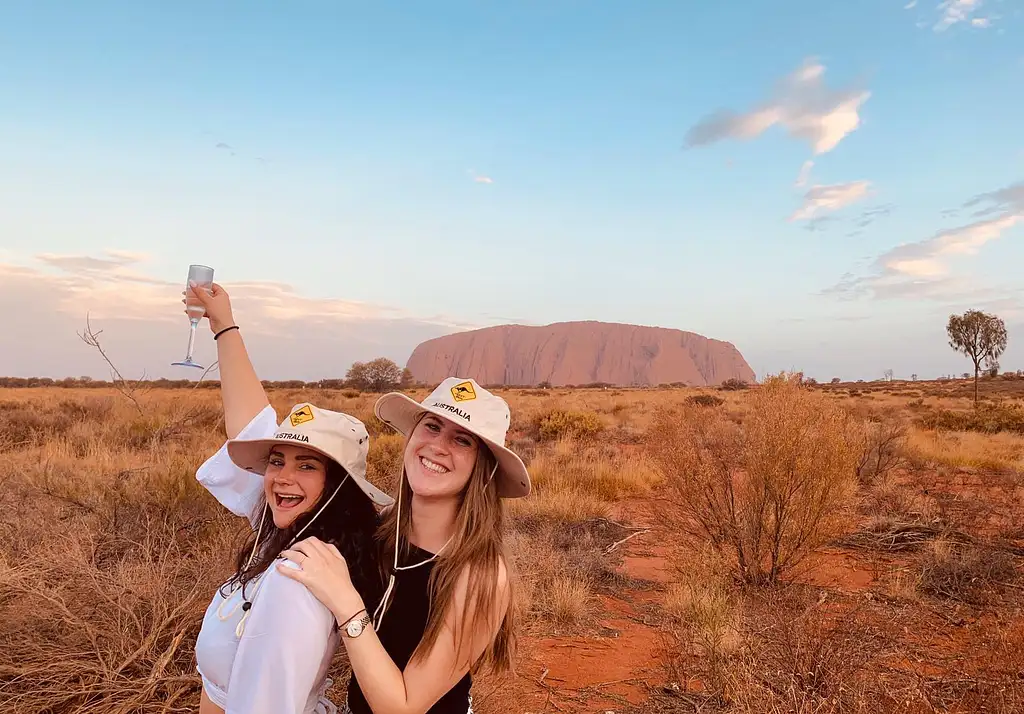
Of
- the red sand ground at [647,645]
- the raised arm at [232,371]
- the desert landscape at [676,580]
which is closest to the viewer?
the raised arm at [232,371]

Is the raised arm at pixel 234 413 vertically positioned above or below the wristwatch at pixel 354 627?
above

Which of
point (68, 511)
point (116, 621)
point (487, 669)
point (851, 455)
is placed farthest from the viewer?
point (851, 455)

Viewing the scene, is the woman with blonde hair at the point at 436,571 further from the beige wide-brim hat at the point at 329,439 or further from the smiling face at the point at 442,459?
the beige wide-brim hat at the point at 329,439

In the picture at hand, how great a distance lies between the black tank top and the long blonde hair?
0.05 meters

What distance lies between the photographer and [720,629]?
13.9 feet

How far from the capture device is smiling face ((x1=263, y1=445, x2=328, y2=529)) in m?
2.08

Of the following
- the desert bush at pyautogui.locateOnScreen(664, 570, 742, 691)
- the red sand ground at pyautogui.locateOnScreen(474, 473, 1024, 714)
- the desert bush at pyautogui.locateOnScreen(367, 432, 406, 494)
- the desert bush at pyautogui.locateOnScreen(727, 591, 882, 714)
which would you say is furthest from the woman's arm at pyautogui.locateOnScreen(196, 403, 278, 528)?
the desert bush at pyautogui.locateOnScreen(367, 432, 406, 494)

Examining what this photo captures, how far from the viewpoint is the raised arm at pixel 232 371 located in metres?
2.69

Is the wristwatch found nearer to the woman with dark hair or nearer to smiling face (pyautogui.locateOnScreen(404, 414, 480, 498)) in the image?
the woman with dark hair

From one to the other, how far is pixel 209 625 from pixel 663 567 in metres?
5.71

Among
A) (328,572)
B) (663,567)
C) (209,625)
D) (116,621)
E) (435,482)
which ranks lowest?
(663,567)

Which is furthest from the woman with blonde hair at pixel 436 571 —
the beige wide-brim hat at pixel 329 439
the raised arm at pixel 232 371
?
the raised arm at pixel 232 371

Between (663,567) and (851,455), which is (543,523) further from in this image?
(851,455)

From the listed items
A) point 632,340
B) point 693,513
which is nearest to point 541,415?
point 693,513
